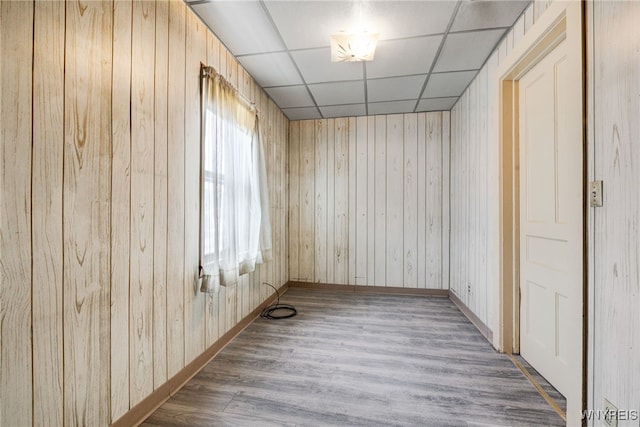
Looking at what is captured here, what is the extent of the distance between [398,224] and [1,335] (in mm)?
3716

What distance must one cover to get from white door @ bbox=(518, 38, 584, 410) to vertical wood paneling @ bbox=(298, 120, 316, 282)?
2642 millimetres

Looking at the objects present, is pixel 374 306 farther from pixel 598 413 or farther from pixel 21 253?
pixel 21 253

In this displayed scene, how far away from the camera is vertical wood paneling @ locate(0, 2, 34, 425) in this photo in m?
0.94

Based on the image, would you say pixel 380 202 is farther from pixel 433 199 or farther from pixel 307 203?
pixel 307 203

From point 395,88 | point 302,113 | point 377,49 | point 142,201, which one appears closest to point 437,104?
point 395,88

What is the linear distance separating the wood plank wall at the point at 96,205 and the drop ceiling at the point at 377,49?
498 millimetres

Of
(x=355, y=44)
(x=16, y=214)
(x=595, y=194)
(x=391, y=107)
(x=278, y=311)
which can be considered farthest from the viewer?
(x=391, y=107)

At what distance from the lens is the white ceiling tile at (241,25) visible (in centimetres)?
185

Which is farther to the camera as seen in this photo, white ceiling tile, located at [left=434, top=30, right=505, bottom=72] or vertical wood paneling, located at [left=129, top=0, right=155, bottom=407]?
white ceiling tile, located at [left=434, top=30, right=505, bottom=72]

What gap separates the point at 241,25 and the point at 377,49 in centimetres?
113

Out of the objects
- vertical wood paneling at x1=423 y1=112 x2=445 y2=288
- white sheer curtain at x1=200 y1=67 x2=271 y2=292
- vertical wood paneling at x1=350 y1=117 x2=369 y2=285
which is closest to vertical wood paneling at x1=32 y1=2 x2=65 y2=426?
white sheer curtain at x1=200 y1=67 x2=271 y2=292

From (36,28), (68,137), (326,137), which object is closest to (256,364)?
(68,137)

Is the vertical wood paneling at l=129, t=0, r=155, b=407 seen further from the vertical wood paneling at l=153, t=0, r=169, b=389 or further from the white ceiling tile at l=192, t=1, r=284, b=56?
the white ceiling tile at l=192, t=1, r=284, b=56

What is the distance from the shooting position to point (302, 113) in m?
3.89
